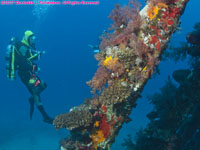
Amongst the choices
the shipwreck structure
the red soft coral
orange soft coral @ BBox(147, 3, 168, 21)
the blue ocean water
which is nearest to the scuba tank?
the shipwreck structure

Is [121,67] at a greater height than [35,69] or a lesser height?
lesser

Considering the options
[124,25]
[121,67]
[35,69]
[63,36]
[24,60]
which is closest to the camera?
[121,67]

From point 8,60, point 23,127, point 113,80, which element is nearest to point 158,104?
point 113,80

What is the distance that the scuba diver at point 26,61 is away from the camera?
7918mm

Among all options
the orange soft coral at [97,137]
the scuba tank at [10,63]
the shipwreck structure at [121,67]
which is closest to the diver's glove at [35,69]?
the scuba tank at [10,63]

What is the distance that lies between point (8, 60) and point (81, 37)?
94.2 metres

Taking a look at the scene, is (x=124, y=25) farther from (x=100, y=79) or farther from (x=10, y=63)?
(x=10, y=63)

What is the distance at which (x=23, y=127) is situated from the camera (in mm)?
24422

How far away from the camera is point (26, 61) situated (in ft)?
27.5

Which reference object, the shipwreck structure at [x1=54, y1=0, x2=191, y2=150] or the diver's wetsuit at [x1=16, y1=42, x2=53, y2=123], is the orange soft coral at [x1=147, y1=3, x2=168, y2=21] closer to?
the shipwreck structure at [x1=54, y1=0, x2=191, y2=150]

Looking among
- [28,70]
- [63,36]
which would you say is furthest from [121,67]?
[63,36]

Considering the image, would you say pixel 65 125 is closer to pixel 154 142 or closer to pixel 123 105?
pixel 123 105

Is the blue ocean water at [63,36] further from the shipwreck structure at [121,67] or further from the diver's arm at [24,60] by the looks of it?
the shipwreck structure at [121,67]

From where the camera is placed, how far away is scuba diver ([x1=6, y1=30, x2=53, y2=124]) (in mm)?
7918
